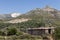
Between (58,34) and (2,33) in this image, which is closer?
(58,34)

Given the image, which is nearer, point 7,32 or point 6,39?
point 6,39

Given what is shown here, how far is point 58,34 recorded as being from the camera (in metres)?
39.7

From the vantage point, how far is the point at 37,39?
35.8 meters

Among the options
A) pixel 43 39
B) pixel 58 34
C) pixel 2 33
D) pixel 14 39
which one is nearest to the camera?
pixel 14 39

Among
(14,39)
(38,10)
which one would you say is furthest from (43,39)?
(38,10)

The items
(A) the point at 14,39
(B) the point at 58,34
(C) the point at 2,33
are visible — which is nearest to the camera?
(A) the point at 14,39

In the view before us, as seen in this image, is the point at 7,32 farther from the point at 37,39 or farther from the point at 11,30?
the point at 37,39

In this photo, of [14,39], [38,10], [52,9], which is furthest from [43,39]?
[52,9]

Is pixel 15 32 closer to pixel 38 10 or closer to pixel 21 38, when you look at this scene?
pixel 21 38

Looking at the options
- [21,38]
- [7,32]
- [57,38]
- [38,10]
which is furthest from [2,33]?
[38,10]

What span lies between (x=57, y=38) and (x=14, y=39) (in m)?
8.50

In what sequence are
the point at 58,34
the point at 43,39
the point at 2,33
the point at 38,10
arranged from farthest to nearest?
the point at 38,10, the point at 2,33, the point at 58,34, the point at 43,39

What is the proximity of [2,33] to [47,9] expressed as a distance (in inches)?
4838

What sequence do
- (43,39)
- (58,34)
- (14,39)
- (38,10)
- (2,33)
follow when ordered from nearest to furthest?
1. (14,39)
2. (43,39)
3. (58,34)
4. (2,33)
5. (38,10)
